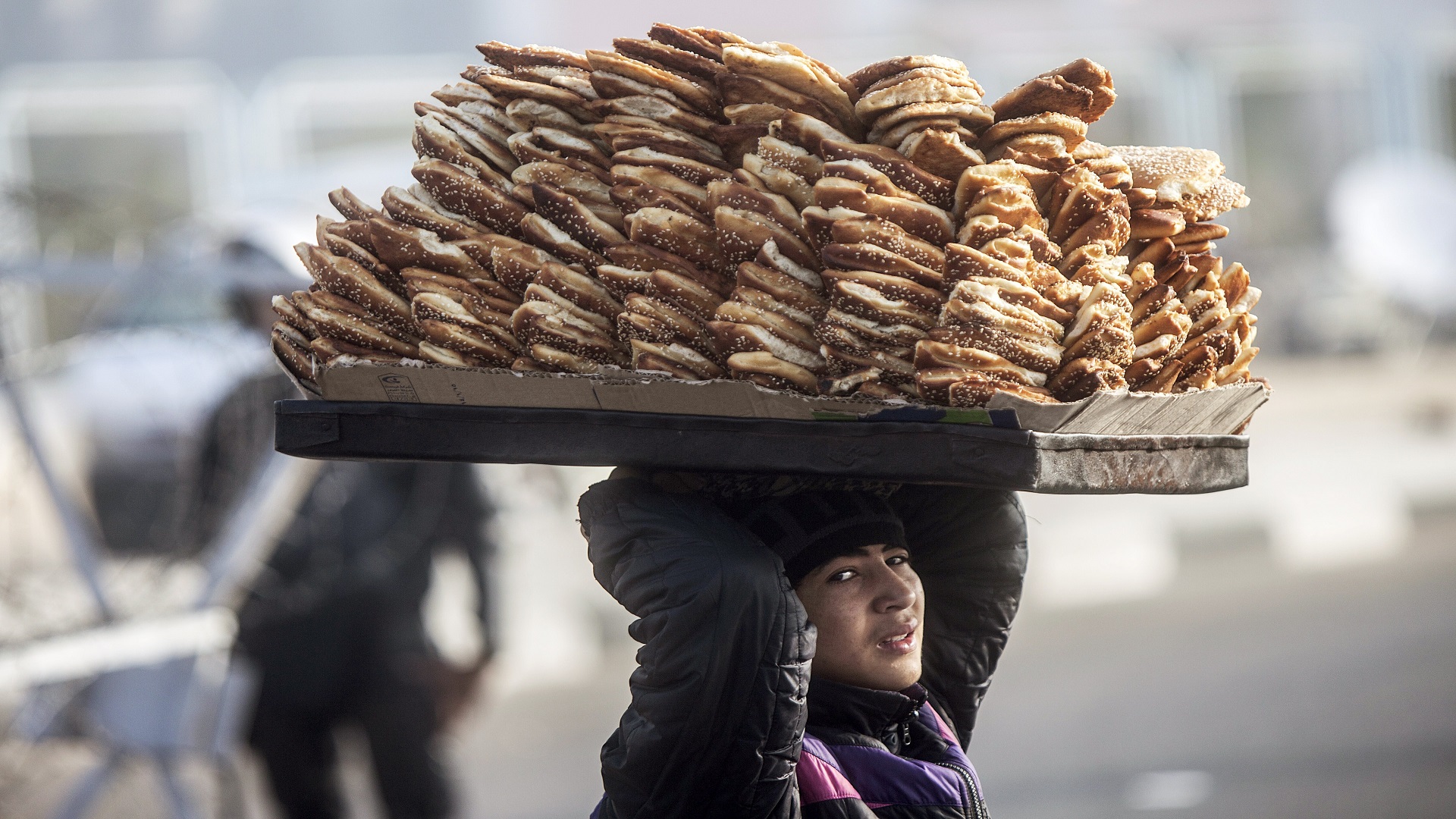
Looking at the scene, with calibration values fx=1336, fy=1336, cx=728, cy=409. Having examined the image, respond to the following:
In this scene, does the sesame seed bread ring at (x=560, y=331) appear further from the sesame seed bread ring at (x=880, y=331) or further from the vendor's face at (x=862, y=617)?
the vendor's face at (x=862, y=617)

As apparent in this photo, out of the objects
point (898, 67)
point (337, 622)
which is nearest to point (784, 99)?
point (898, 67)

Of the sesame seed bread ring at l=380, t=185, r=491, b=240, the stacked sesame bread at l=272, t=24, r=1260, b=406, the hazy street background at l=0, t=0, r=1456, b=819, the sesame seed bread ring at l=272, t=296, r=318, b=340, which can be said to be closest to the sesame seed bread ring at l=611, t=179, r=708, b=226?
the stacked sesame bread at l=272, t=24, r=1260, b=406

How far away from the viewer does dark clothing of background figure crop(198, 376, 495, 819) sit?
13.6 ft

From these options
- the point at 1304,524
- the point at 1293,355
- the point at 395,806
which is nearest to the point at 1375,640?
the point at 1304,524

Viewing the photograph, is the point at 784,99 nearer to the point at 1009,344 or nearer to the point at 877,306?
the point at 877,306

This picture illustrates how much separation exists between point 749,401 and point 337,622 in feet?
9.93

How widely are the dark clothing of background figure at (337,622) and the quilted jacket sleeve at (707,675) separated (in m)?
2.77

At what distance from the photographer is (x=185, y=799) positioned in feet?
12.8

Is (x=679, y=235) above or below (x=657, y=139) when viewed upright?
below

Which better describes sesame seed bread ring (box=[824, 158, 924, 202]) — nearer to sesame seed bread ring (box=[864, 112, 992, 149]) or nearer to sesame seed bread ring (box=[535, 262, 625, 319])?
sesame seed bread ring (box=[864, 112, 992, 149])

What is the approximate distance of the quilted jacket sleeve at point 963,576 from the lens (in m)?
2.00

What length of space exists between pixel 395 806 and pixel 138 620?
976 millimetres

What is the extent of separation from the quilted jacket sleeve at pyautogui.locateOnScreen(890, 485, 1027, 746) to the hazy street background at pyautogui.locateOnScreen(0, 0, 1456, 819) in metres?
2.61

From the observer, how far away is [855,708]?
1.79 meters
